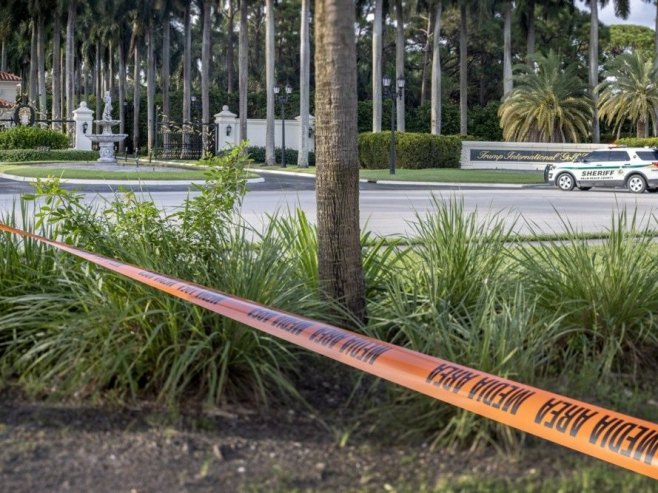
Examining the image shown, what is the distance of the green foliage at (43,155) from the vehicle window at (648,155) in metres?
24.8

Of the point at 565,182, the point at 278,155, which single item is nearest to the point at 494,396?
the point at 565,182

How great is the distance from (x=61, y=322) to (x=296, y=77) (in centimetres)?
8144

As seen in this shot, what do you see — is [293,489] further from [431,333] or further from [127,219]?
[127,219]

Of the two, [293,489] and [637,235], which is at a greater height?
[637,235]

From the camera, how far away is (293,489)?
3.59 meters

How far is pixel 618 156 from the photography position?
30984 millimetres

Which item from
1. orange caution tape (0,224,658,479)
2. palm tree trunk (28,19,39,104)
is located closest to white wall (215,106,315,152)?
palm tree trunk (28,19,39,104)

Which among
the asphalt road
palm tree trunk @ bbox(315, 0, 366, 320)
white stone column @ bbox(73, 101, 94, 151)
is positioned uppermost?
white stone column @ bbox(73, 101, 94, 151)

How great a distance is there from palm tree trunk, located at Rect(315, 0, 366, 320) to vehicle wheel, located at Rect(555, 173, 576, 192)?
2684 cm

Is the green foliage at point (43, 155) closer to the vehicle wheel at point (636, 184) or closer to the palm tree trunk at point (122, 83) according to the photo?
the vehicle wheel at point (636, 184)

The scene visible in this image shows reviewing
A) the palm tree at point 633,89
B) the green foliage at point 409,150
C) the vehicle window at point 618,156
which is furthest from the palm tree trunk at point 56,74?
the vehicle window at point 618,156

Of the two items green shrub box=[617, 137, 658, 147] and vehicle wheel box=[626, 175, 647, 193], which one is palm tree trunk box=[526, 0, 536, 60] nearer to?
green shrub box=[617, 137, 658, 147]

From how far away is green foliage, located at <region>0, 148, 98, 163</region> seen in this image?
42312 mm

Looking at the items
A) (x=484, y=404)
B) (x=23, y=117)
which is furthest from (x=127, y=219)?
(x=23, y=117)
